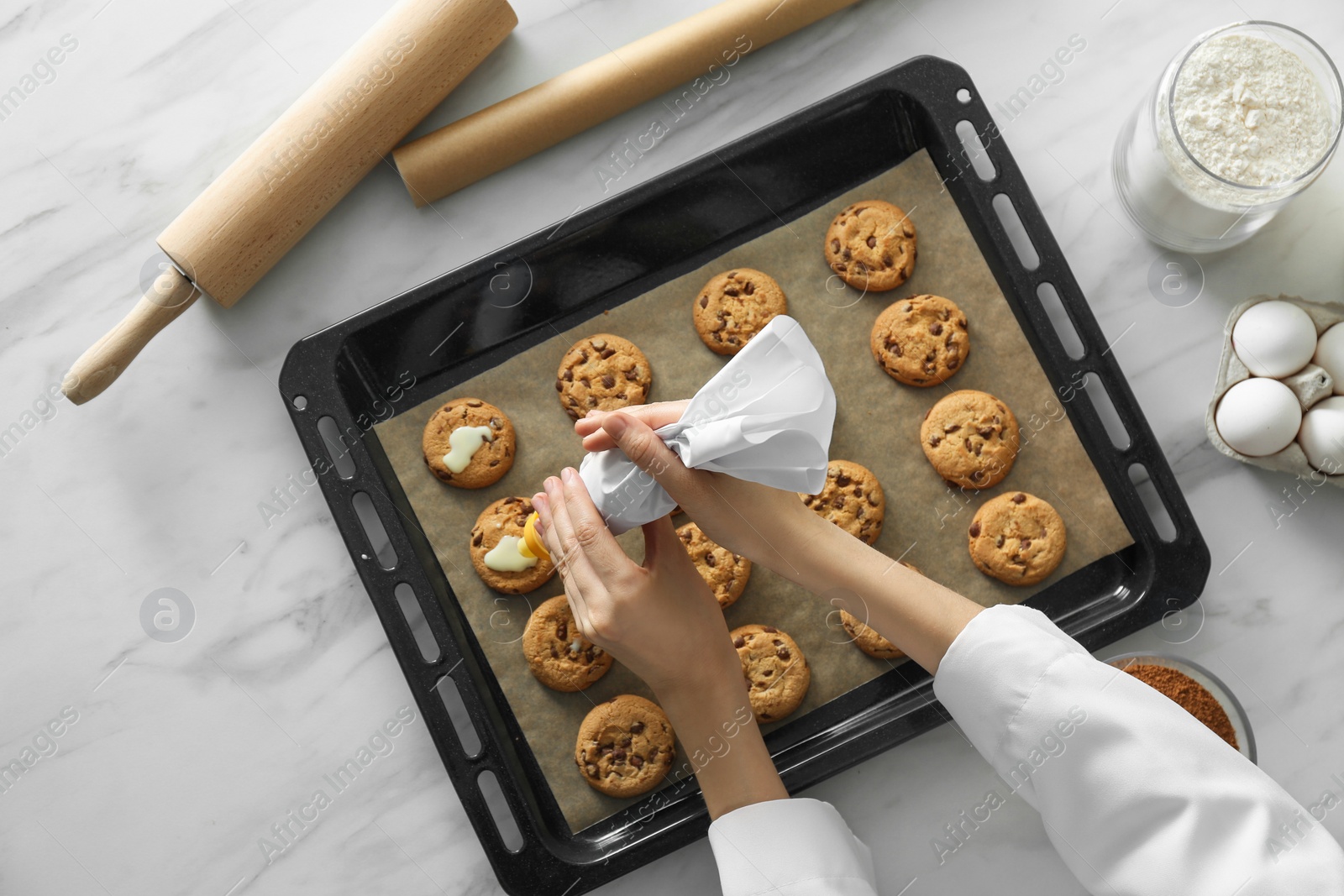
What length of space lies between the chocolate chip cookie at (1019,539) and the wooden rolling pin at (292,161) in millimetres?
1263

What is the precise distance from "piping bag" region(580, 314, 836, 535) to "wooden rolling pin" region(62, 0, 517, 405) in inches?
32.5

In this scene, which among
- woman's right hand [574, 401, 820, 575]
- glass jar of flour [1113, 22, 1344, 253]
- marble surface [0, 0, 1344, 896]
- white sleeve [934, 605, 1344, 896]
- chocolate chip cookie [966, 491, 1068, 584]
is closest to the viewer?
white sleeve [934, 605, 1344, 896]

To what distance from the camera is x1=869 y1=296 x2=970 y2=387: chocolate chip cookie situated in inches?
62.3

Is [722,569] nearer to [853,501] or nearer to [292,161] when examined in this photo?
[853,501]

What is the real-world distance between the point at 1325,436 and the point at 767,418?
1038 mm

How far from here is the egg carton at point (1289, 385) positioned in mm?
1539

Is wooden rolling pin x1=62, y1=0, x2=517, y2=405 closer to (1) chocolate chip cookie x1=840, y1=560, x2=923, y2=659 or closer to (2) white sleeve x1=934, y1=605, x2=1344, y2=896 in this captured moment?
(1) chocolate chip cookie x1=840, y1=560, x2=923, y2=659

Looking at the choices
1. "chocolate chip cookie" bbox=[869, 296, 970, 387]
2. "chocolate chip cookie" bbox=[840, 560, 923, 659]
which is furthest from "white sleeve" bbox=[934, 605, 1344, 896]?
"chocolate chip cookie" bbox=[869, 296, 970, 387]

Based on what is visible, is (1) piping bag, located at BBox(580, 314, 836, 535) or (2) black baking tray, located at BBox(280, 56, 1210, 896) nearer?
(1) piping bag, located at BBox(580, 314, 836, 535)

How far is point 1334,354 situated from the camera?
154 centimetres

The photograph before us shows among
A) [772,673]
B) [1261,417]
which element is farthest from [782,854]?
[1261,417]

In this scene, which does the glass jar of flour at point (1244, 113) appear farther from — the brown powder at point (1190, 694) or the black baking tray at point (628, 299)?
the brown powder at point (1190, 694)

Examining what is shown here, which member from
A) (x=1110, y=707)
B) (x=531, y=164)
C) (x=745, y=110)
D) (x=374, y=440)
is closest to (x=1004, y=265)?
(x=745, y=110)

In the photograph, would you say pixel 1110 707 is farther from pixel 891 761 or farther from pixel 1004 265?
pixel 1004 265
